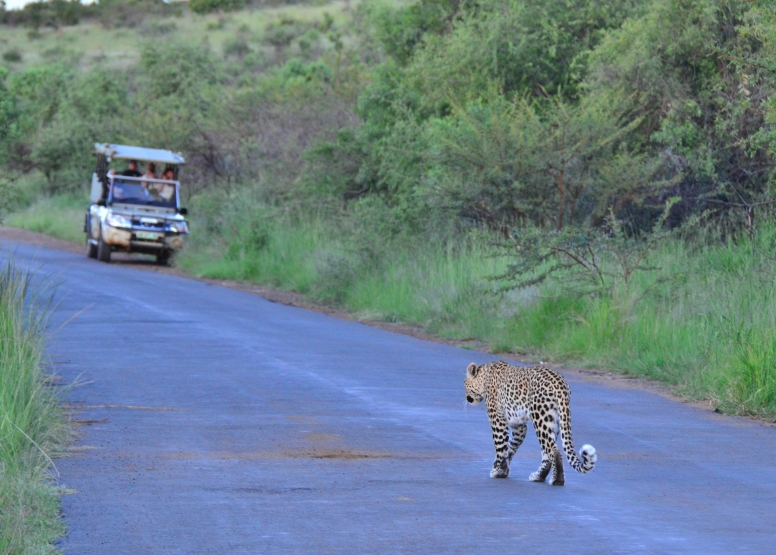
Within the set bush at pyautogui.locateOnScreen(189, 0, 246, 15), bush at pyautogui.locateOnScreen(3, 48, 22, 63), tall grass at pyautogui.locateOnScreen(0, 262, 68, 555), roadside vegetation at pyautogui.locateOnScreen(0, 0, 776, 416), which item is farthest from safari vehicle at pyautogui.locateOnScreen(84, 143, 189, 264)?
bush at pyautogui.locateOnScreen(189, 0, 246, 15)

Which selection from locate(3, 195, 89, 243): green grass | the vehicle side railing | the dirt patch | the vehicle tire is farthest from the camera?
locate(3, 195, 89, 243): green grass

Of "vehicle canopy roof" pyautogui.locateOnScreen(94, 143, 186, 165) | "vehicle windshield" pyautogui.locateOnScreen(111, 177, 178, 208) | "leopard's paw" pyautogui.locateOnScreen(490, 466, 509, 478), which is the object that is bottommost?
"vehicle windshield" pyautogui.locateOnScreen(111, 177, 178, 208)

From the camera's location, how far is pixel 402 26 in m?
33.6

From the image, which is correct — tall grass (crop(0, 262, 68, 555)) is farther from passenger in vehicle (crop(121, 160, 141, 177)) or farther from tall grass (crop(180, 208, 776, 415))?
passenger in vehicle (crop(121, 160, 141, 177))

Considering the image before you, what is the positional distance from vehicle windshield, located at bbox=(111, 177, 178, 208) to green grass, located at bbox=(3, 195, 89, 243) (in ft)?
24.1

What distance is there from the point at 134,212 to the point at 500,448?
953 inches

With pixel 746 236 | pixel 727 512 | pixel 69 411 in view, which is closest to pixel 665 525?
pixel 727 512

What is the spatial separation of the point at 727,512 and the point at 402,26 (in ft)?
91.4

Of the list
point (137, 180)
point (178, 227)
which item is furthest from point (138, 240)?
point (137, 180)

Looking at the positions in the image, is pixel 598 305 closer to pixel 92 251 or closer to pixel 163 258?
pixel 163 258

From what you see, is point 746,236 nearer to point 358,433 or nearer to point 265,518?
point 358,433

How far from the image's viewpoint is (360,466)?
8180 millimetres

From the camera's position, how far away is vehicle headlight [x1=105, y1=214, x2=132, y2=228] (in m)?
30.2

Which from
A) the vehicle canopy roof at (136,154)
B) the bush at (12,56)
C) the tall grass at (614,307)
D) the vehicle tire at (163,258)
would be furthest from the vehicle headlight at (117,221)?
the bush at (12,56)
